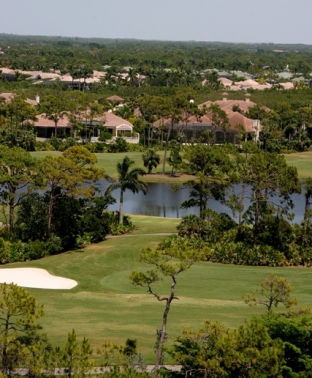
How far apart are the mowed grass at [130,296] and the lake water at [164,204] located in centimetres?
1379

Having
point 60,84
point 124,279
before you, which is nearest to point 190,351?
point 124,279

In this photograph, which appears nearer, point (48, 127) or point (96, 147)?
point (96, 147)

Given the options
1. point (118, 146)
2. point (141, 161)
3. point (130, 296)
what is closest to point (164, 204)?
point (141, 161)

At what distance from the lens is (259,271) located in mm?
40094

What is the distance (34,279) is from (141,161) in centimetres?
4800

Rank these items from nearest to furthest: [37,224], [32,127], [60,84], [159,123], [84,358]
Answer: [84,358], [37,224], [32,127], [159,123], [60,84]

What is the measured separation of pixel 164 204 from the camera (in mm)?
64500

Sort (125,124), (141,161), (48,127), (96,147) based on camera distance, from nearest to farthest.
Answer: (141,161) < (96,147) < (48,127) < (125,124)

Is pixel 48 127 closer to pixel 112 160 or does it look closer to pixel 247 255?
pixel 112 160

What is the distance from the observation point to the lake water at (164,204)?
60.4 meters

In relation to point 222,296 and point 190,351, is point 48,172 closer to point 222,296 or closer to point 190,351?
point 222,296

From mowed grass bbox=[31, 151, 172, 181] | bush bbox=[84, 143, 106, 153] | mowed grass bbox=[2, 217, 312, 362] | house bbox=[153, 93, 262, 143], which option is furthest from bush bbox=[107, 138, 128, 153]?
mowed grass bbox=[2, 217, 312, 362]

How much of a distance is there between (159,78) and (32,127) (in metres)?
66.4


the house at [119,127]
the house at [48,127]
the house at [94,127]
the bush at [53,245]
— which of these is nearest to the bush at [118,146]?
the house at [94,127]
